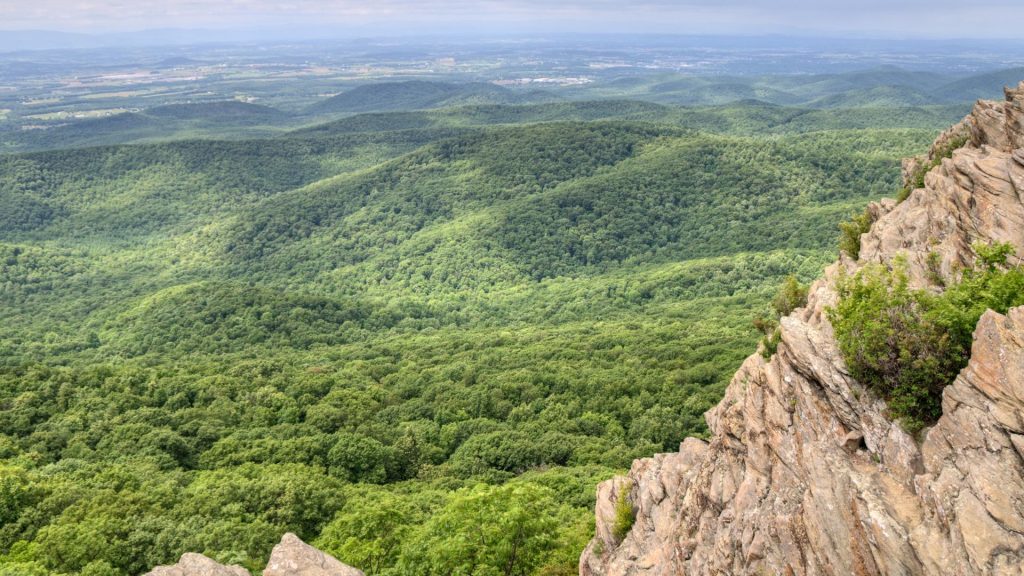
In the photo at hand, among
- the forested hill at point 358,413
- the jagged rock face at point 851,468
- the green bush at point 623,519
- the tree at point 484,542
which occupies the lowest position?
the forested hill at point 358,413

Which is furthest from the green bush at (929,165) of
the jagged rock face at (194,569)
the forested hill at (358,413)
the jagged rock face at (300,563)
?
the jagged rock face at (194,569)

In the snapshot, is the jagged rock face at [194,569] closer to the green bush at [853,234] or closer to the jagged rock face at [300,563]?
the jagged rock face at [300,563]

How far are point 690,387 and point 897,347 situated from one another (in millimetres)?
59793

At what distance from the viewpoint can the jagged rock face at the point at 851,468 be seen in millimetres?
15930

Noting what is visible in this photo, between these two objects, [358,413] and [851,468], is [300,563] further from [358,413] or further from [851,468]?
[358,413]

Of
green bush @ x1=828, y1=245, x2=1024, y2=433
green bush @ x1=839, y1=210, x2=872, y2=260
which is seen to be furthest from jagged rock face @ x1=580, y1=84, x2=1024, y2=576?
green bush @ x1=839, y1=210, x2=872, y2=260

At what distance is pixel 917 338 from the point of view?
19.1 m

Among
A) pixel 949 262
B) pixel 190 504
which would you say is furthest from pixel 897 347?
pixel 190 504

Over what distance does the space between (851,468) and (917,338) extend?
179 inches

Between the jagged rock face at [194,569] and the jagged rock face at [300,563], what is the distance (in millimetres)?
1748

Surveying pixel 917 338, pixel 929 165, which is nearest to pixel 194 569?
pixel 917 338

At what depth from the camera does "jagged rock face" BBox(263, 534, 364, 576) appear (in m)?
26.3

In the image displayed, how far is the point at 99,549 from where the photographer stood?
42.9 m

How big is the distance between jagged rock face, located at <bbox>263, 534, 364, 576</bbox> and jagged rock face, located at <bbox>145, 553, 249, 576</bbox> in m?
1.75
